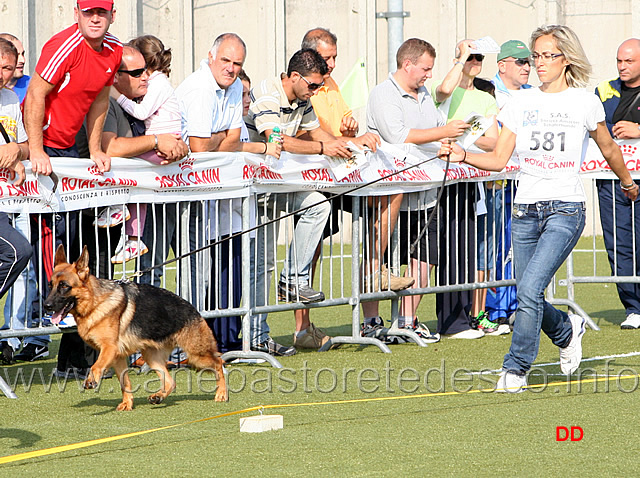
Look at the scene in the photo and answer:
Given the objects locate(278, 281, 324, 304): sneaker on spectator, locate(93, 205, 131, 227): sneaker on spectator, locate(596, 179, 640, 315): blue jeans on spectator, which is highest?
locate(93, 205, 131, 227): sneaker on spectator

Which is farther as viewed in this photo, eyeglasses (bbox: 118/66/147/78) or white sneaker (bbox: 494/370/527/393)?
eyeglasses (bbox: 118/66/147/78)

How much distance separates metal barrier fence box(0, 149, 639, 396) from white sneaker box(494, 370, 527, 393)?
48.7 inches

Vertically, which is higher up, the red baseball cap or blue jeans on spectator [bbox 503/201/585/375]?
the red baseball cap

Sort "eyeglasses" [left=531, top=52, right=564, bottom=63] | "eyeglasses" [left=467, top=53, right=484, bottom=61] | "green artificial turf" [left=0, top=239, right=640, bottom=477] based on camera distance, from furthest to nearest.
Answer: "eyeglasses" [left=467, top=53, right=484, bottom=61] → "eyeglasses" [left=531, top=52, right=564, bottom=63] → "green artificial turf" [left=0, top=239, right=640, bottom=477]

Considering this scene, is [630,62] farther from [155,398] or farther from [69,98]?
[155,398]

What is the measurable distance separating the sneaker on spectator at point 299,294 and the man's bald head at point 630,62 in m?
3.60

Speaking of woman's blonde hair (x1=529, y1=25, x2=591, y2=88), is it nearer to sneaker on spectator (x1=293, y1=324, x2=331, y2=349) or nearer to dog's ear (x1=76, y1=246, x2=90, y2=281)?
dog's ear (x1=76, y1=246, x2=90, y2=281)

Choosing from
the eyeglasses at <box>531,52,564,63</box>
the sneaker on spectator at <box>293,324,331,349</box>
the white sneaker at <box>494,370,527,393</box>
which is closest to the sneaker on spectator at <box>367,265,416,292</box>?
the sneaker on spectator at <box>293,324,331,349</box>

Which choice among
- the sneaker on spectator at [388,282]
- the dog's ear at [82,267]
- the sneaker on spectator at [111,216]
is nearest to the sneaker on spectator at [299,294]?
the sneaker on spectator at [388,282]

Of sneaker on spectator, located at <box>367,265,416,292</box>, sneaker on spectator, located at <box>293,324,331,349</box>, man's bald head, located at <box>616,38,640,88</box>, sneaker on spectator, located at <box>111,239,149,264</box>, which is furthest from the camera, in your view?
man's bald head, located at <box>616,38,640,88</box>

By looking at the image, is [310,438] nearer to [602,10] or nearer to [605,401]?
[605,401]

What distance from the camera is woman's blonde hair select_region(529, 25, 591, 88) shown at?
21.2 ft

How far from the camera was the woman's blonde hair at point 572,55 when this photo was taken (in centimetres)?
647

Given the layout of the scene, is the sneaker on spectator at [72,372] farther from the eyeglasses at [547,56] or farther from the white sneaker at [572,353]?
the eyeglasses at [547,56]
